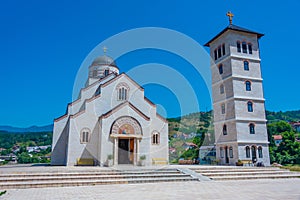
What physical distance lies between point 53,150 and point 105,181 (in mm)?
13546

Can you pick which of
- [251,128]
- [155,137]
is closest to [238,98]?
[251,128]

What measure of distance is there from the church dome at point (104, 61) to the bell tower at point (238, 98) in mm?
13077

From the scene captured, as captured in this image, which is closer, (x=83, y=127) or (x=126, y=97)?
(x=83, y=127)

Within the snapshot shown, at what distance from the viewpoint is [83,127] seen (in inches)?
843

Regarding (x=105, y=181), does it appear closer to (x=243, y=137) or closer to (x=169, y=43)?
(x=169, y=43)

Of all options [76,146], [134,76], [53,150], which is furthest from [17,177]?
[134,76]

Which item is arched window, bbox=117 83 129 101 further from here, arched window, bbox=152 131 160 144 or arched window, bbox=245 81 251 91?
arched window, bbox=245 81 251 91

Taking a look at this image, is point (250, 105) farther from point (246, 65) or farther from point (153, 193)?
point (153, 193)

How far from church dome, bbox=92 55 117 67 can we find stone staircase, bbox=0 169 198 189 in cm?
2011

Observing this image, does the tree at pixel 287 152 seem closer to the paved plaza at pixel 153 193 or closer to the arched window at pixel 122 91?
the arched window at pixel 122 91

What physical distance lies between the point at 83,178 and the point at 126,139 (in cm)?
886

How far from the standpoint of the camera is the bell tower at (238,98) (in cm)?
2386

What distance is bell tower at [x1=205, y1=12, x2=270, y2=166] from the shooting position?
23.9 m

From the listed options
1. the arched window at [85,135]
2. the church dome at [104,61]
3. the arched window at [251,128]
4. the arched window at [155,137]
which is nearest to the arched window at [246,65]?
the arched window at [251,128]
